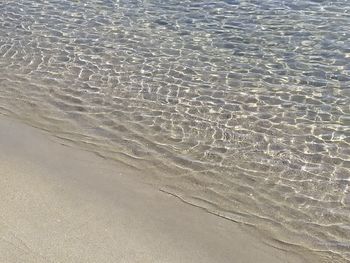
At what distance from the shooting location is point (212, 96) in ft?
24.7

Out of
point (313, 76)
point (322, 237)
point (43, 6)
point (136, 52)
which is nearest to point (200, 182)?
point (322, 237)

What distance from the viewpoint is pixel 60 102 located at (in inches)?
293

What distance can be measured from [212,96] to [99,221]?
3.17m

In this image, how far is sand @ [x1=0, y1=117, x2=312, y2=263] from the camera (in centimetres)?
443

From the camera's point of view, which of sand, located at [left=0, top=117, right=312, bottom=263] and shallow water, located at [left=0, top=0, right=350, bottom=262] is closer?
sand, located at [left=0, top=117, right=312, bottom=263]

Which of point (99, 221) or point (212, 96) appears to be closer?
point (99, 221)

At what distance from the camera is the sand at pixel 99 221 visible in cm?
443

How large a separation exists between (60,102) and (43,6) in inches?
197

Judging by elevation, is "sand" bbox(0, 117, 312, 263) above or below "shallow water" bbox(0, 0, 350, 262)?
below

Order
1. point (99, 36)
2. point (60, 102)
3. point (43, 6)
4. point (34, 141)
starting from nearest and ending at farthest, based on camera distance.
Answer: point (34, 141), point (60, 102), point (99, 36), point (43, 6)

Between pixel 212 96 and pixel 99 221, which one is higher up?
pixel 212 96

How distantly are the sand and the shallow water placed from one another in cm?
23

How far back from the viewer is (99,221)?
4.86m

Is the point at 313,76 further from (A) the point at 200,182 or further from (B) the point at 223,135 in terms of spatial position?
(A) the point at 200,182
